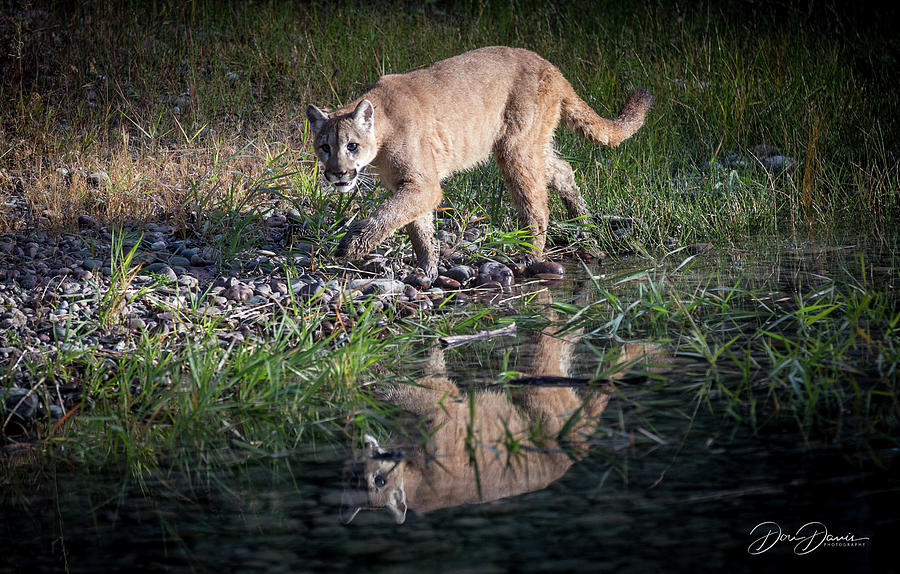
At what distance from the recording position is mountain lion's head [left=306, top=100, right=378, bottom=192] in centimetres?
557

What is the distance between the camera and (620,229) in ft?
23.5

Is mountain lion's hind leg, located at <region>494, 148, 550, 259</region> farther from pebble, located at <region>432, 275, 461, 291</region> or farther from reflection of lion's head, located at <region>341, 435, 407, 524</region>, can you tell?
reflection of lion's head, located at <region>341, 435, 407, 524</region>

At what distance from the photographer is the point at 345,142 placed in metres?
5.57

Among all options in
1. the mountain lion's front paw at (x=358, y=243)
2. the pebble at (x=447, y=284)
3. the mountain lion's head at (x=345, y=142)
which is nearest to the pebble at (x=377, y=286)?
the mountain lion's front paw at (x=358, y=243)

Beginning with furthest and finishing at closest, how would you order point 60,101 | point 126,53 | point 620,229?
point 126,53
point 60,101
point 620,229

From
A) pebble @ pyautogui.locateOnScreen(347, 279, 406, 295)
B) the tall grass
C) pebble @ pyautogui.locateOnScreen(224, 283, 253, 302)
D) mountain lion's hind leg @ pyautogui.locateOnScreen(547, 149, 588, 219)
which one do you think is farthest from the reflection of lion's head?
mountain lion's hind leg @ pyautogui.locateOnScreen(547, 149, 588, 219)

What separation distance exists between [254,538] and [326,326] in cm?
238

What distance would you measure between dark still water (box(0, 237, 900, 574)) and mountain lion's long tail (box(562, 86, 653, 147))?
3587 mm

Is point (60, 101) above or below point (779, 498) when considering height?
above

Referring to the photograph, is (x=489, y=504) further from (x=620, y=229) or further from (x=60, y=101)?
(x=60, y=101)

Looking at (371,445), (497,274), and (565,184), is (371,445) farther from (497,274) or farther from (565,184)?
(565,184)

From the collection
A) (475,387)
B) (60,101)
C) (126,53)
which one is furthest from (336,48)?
(475,387)

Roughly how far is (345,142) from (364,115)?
20 cm

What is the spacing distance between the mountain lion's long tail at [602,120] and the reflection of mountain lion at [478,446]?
11.3ft
